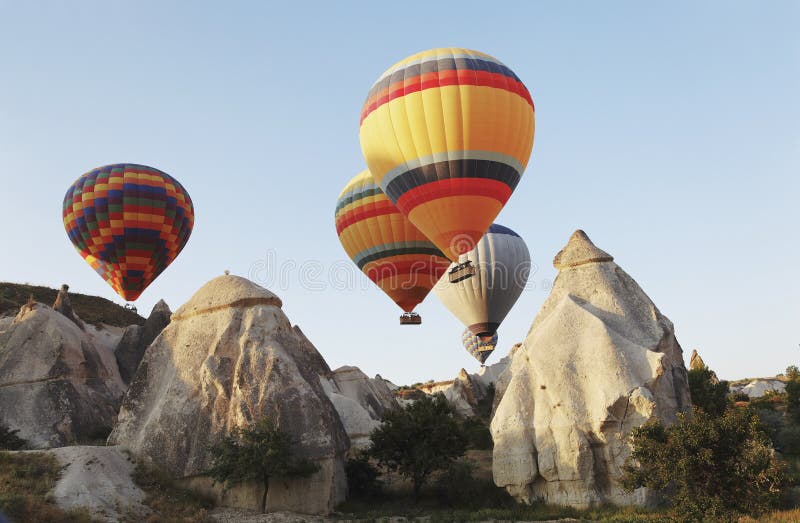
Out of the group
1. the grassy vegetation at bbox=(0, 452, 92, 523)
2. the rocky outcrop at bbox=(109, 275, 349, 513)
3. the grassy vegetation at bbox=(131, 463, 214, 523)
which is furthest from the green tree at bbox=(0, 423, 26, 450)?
the grassy vegetation at bbox=(131, 463, 214, 523)

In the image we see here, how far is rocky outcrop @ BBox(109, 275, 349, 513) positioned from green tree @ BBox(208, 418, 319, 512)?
0.52m

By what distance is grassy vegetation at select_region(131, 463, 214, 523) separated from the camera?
19828 mm

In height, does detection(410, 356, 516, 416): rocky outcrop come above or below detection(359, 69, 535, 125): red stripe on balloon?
below

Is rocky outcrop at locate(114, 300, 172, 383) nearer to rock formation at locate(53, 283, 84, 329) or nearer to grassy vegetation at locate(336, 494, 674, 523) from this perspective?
rock formation at locate(53, 283, 84, 329)

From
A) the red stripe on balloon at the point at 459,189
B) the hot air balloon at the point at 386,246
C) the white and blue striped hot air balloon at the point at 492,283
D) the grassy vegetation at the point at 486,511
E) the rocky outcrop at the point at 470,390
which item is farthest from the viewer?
the white and blue striped hot air balloon at the point at 492,283

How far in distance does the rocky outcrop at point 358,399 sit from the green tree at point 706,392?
50.9 ft

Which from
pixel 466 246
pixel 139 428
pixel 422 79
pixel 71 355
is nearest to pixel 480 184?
pixel 466 246

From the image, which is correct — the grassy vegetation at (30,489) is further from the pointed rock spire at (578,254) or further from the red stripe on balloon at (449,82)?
the pointed rock spire at (578,254)

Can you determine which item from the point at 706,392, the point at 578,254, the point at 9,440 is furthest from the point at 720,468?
the point at 9,440

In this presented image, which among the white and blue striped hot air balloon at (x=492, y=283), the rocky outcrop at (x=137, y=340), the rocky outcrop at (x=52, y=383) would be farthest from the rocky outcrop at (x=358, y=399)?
the rocky outcrop at (x=137, y=340)

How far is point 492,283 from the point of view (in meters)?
48.2

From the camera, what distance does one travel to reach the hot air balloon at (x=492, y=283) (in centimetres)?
4809

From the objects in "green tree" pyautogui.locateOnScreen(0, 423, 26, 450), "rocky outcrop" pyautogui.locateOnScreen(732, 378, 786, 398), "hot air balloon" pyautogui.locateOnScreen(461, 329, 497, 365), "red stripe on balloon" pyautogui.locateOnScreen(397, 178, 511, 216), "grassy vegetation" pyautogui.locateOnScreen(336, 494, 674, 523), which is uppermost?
"red stripe on balloon" pyautogui.locateOnScreen(397, 178, 511, 216)

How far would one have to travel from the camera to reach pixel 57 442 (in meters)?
28.6
